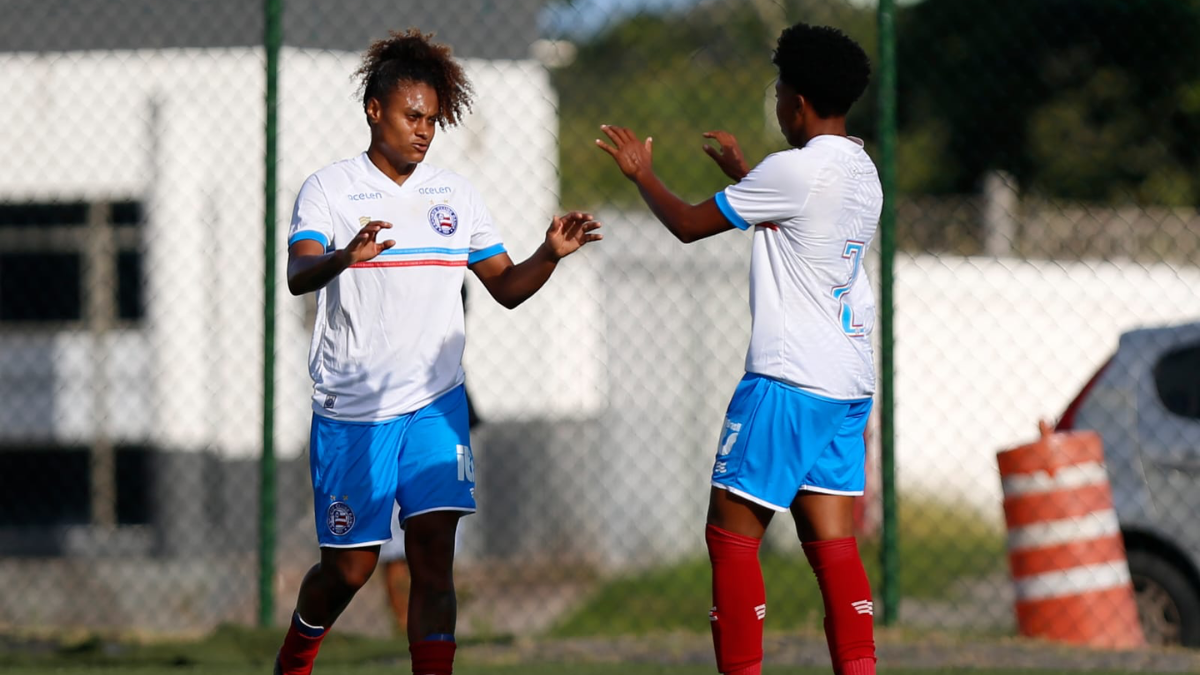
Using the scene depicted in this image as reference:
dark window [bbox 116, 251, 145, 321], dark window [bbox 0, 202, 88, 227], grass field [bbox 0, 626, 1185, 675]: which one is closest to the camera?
grass field [bbox 0, 626, 1185, 675]

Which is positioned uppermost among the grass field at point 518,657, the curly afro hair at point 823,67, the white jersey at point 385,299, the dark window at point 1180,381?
the curly afro hair at point 823,67

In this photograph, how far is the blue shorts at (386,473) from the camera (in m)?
4.48

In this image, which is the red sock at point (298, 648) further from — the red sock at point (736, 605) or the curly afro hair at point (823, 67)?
the curly afro hair at point (823, 67)

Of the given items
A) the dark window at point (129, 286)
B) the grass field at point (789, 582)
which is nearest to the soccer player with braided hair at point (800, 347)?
the grass field at point (789, 582)

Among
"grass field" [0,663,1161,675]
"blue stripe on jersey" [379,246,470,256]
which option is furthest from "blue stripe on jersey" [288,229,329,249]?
"grass field" [0,663,1161,675]

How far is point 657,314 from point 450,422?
23.4 ft

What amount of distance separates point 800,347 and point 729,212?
0.43 m

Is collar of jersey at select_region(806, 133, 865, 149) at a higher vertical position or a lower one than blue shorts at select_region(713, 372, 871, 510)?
higher

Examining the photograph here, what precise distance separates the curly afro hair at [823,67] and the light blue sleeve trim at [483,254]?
990mm

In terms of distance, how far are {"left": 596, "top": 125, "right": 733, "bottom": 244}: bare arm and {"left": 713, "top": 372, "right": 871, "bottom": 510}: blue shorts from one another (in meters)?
0.45

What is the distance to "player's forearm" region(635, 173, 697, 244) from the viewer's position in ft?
14.5

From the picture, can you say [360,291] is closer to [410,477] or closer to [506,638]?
[410,477]

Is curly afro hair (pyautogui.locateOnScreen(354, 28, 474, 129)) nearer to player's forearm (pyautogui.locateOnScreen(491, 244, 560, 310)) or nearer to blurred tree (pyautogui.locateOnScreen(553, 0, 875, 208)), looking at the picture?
player's forearm (pyautogui.locateOnScreen(491, 244, 560, 310))

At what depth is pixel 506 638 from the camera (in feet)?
23.6
